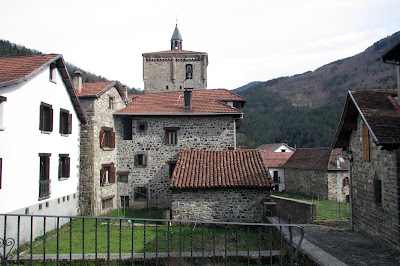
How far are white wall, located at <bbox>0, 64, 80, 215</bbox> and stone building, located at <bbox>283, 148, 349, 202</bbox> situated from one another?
25.5m

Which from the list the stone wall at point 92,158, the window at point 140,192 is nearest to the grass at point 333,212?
the window at point 140,192

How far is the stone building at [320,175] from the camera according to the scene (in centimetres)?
3284

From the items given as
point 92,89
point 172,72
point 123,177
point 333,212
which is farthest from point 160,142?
point 172,72

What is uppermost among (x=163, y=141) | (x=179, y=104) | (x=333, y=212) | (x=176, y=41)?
(x=176, y=41)

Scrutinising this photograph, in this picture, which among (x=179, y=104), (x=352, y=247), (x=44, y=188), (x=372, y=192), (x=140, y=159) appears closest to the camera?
(x=352, y=247)

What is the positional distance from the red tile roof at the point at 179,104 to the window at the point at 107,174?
3.27 meters

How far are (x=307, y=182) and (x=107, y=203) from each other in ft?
81.8

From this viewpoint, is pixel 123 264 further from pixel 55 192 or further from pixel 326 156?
pixel 326 156

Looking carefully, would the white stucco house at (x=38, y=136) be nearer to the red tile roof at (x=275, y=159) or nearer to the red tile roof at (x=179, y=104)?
the red tile roof at (x=179, y=104)

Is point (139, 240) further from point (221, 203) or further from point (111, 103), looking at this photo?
point (111, 103)

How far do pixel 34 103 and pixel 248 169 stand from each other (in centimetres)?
981

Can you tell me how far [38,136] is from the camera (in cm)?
1299

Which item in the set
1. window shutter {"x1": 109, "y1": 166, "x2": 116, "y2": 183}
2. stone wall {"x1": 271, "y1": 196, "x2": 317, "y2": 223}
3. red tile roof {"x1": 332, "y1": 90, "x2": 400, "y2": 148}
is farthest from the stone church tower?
red tile roof {"x1": 332, "y1": 90, "x2": 400, "y2": 148}

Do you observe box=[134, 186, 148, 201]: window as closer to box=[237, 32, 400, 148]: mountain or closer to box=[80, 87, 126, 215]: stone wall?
box=[80, 87, 126, 215]: stone wall
